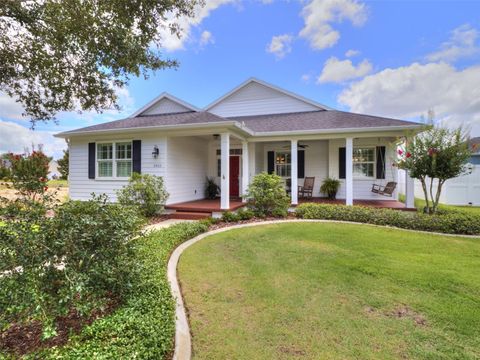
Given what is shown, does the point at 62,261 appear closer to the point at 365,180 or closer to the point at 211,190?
the point at 211,190

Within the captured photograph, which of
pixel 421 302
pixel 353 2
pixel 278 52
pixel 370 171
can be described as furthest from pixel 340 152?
pixel 421 302

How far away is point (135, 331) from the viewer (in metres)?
2.51

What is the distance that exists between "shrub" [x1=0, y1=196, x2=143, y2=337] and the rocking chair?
34.5 feet

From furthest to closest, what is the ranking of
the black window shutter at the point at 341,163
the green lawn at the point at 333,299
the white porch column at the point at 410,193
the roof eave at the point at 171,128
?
the black window shutter at the point at 341,163 → the white porch column at the point at 410,193 → the roof eave at the point at 171,128 → the green lawn at the point at 333,299

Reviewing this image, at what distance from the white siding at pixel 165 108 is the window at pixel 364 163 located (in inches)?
336

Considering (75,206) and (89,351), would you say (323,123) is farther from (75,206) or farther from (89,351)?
(89,351)

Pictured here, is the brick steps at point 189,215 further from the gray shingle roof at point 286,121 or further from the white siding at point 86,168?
the gray shingle roof at point 286,121

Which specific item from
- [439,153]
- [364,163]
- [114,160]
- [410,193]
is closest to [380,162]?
[364,163]

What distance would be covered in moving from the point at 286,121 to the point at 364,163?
4.14 metres

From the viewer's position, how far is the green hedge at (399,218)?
7305 mm

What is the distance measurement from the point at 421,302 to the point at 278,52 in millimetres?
15565

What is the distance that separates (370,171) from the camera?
1235cm

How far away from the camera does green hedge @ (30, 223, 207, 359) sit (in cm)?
221

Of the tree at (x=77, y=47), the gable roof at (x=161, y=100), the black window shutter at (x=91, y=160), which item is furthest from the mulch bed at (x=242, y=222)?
the gable roof at (x=161, y=100)
